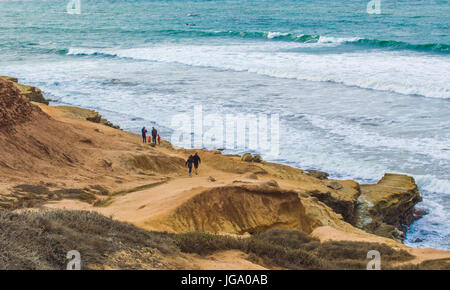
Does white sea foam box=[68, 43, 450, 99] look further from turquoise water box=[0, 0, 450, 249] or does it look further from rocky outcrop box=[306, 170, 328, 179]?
rocky outcrop box=[306, 170, 328, 179]

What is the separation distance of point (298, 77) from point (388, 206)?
2223 centimetres

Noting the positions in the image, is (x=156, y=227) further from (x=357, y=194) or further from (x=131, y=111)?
(x=131, y=111)

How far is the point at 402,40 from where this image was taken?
153ft

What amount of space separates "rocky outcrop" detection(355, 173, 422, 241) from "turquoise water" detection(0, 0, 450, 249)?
19.1 inches

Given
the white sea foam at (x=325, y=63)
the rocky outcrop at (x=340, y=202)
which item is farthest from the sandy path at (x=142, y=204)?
the white sea foam at (x=325, y=63)

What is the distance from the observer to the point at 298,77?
36188 millimetres

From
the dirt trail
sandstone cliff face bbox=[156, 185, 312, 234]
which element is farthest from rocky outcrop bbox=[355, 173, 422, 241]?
the dirt trail

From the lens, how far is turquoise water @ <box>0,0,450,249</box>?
65.6ft

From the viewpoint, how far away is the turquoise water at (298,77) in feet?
65.6

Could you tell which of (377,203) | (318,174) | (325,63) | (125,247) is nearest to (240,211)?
(125,247)

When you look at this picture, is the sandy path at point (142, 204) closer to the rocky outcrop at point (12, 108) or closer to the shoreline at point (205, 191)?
the shoreline at point (205, 191)

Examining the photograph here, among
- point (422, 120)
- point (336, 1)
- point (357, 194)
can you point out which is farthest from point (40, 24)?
point (357, 194)

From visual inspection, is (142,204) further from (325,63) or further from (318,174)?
(325,63)
